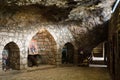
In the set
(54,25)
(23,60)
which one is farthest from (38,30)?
(23,60)

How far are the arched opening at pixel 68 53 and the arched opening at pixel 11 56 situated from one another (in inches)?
133

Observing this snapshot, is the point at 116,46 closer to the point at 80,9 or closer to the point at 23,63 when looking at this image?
the point at 80,9

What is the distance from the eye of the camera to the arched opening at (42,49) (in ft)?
31.1

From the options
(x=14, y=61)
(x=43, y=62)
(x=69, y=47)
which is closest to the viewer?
(x=14, y=61)

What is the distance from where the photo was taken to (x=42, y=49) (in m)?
10.1

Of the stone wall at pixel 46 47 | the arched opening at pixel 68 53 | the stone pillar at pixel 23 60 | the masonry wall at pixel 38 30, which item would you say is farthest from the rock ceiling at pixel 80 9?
the arched opening at pixel 68 53

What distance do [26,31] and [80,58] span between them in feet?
12.7

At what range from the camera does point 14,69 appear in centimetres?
793

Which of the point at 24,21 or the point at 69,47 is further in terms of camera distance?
the point at 69,47

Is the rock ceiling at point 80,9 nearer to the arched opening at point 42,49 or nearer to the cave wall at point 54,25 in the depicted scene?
the cave wall at point 54,25

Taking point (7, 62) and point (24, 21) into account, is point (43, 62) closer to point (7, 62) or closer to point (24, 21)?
point (7, 62)

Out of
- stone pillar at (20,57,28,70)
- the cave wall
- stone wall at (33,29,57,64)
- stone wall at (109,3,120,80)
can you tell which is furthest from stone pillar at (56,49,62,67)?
stone wall at (109,3,120,80)

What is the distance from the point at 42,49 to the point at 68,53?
170 cm

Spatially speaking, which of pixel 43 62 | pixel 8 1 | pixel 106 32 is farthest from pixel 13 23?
pixel 106 32
